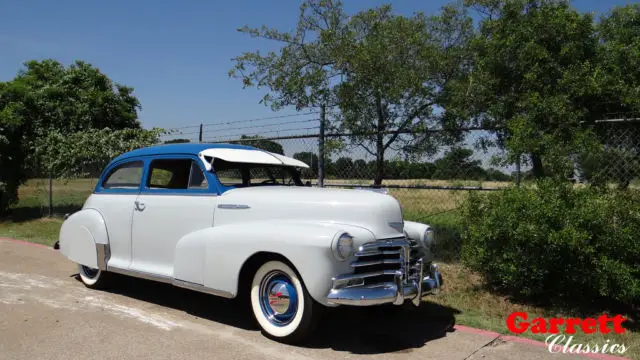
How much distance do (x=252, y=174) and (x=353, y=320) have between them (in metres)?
1.96

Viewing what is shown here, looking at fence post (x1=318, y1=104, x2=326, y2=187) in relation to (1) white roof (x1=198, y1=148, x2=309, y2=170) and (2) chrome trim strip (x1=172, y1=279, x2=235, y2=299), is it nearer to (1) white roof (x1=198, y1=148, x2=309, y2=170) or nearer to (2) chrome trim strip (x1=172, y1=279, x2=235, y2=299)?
(1) white roof (x1=198, y1=148, x2=309, y2=170)

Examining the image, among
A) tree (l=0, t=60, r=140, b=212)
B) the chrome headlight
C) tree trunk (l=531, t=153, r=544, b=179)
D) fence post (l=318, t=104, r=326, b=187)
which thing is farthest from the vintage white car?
tree (l=0, t=60, r=140, b=212)

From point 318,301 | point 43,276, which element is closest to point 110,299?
point 43,276

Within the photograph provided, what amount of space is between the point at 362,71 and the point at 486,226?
2782mm

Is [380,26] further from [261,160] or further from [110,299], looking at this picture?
[110,299]

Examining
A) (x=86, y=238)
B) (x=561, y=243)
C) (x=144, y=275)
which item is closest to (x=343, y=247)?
(x=561, y=243)

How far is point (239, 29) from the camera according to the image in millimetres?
8406

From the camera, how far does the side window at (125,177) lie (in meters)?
6.32

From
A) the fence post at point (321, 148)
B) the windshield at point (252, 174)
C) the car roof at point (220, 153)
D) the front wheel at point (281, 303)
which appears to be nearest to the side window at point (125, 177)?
the car roof at point (220, 153)

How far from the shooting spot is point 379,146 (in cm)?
776

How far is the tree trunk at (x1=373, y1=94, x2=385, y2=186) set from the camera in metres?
7.59

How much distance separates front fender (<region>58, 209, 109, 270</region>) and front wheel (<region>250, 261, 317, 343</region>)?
2.46 meters

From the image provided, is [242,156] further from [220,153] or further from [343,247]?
[343,247]

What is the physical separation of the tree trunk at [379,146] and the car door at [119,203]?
3328mm
